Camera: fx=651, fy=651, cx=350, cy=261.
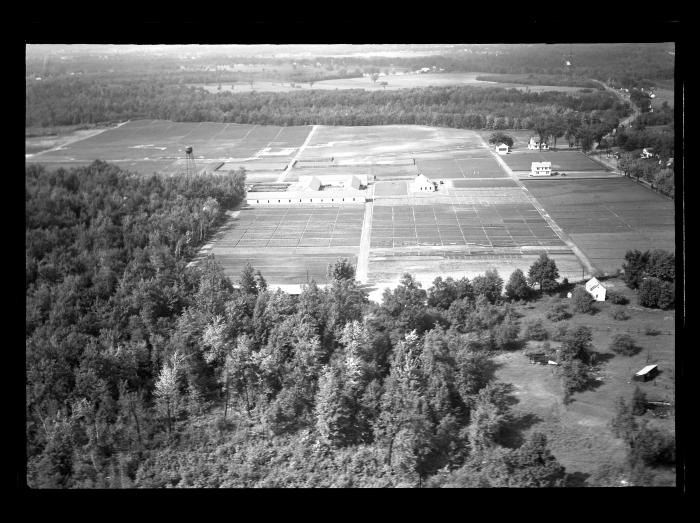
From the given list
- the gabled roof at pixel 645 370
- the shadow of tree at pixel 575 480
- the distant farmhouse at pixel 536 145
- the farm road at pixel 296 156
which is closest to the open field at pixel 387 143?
the farm road at pixel 296 156

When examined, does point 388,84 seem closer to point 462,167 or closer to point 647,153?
point 462,167

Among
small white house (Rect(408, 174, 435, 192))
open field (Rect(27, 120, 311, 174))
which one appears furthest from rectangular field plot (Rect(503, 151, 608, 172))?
open field (Rect(27, 120, 311, 174))

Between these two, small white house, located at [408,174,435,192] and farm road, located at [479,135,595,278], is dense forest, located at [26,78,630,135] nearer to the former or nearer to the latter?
farm road, located at [479,135,595,278]

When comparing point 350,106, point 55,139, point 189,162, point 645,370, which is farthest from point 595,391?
point 55,139

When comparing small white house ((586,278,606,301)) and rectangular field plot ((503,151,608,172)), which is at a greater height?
rectangular field plot ((503,151,608,172))

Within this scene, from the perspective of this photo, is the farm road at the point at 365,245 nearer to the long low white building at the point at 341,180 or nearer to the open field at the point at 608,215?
the long low white building at the point at 341,180
